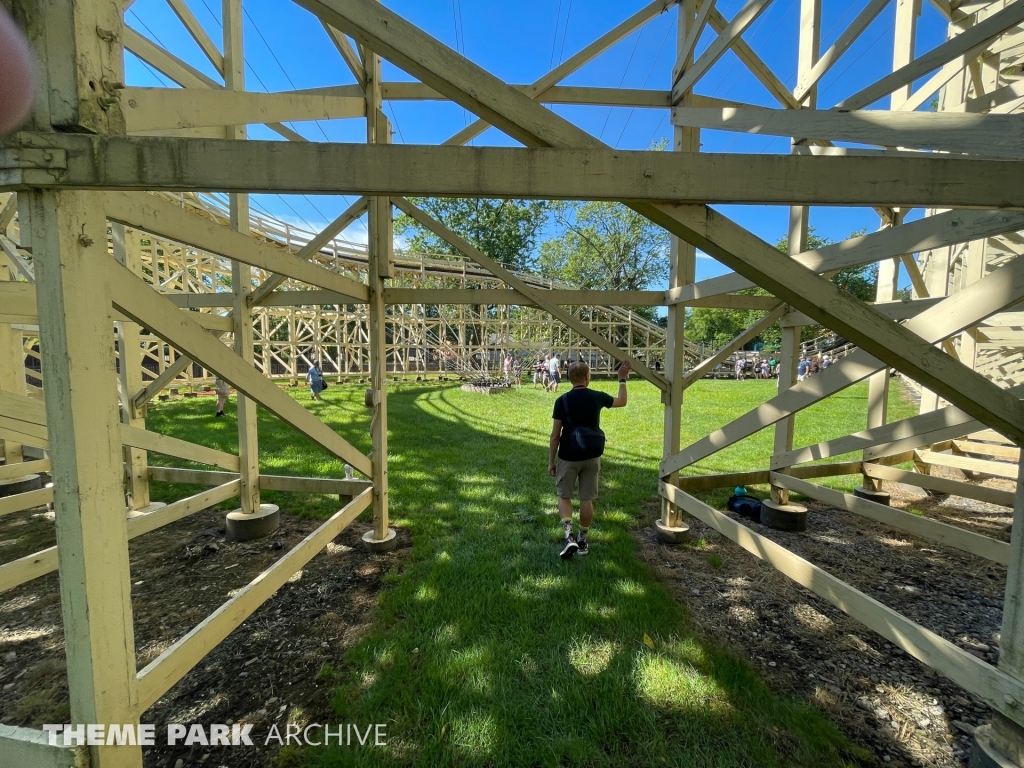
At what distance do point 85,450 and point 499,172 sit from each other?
1675mm

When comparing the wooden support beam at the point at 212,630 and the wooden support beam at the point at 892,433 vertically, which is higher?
the wooden support beam at the point at 892,433

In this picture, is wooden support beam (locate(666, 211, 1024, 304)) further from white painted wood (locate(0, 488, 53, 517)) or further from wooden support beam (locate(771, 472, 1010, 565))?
white painted wood (locate(0, 488, 53, 517))

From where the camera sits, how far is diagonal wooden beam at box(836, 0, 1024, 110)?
234 centimetres

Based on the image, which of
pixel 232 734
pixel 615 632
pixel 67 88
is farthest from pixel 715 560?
pixel 67 88

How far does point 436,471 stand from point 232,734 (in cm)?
450

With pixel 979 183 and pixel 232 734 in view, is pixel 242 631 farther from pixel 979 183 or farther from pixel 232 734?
pixel 979 183

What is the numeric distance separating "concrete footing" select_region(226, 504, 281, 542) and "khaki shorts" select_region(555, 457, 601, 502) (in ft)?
10.3

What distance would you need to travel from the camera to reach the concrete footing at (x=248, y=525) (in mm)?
4367

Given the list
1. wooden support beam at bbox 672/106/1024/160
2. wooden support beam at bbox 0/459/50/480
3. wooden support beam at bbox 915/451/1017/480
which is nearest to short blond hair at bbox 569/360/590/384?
wooden support beam at bbox 672/106/1024/160

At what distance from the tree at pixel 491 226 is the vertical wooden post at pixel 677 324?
97.5 feet

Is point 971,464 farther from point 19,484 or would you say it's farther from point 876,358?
point 19,484

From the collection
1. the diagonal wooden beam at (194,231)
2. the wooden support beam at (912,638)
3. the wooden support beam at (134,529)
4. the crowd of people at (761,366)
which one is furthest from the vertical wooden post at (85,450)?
the crowd of people at (761,366)

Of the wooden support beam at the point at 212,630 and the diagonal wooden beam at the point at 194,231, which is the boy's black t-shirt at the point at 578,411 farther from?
the diagonal wooden beam at the point at 194,231

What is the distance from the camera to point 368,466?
3914mm
